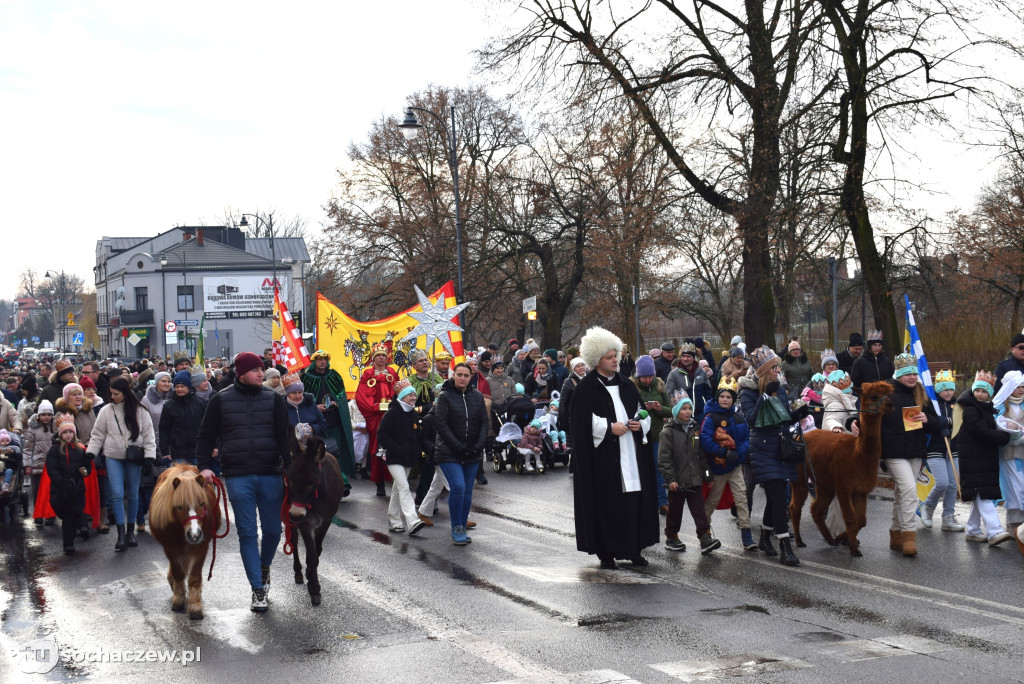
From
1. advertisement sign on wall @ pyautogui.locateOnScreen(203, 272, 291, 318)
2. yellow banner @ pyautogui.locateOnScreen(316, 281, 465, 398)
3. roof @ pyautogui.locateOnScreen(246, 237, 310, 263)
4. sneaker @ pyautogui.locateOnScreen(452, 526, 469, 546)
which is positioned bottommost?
sneaker @ pyautogui.locateOnScreen(452, 526, 469, 546)

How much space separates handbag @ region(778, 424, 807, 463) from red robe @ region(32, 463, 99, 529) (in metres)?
7.50

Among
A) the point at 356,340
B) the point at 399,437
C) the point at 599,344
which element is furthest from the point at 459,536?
the point at 356,340

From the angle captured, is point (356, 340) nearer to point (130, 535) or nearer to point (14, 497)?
point (14, 497)

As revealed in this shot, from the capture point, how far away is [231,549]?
11.3 metres

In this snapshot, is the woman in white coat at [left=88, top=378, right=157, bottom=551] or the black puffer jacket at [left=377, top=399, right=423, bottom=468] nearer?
the woman in white coat at [left=88, top=378, right=157, bottom=551]

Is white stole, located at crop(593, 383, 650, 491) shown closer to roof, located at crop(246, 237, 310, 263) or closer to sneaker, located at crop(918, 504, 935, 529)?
sneaker, located at crop(918, 504, 935, 529)

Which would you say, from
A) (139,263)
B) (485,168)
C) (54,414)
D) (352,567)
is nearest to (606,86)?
(54,414)

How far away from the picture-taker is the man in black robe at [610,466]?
31.9 ft

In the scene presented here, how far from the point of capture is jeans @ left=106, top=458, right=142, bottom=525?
11547mm

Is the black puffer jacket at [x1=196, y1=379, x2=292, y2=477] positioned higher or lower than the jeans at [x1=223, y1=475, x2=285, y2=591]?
higher

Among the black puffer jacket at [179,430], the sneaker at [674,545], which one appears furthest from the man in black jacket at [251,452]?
the sneaker at [674,545]

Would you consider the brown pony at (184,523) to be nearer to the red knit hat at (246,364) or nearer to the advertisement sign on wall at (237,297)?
the red knit hat at (246,364)

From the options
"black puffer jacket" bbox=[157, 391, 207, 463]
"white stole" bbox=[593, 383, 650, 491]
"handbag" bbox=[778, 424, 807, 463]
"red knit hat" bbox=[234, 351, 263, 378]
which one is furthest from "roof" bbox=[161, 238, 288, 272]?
"red knit hat" bbox=[234, 351, 263, 378]

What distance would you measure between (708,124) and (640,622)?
16206 mm
